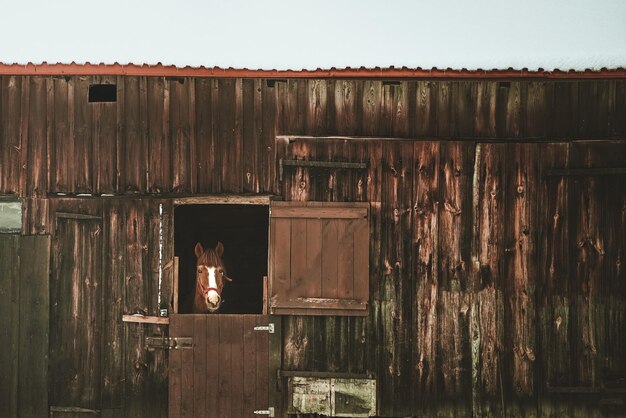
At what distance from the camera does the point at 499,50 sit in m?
9.52

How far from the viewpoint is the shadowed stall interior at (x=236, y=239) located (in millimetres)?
13234

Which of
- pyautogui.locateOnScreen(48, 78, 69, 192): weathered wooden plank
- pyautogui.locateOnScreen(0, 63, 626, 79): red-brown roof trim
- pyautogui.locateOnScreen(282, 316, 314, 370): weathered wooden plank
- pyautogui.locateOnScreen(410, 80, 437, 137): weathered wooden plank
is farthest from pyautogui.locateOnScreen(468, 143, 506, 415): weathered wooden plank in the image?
pyautogui.locateOnScreen(48, 78, 69, 192): weathered wooden plank

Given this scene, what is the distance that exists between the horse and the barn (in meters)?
0.66

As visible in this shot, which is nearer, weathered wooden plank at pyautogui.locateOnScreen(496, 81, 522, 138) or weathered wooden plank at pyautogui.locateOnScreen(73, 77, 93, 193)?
weathered wooden plank at pyautogui.locateOnScreen(496, 81, 522, 138)

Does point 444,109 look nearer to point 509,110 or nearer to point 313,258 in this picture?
point 509,110

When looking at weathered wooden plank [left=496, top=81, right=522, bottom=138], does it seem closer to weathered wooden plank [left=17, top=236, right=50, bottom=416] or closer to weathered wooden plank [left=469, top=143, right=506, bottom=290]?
weathered wooden plank [left=469, top=143, right=506, bottom=290]

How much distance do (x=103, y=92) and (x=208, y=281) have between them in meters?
2.69

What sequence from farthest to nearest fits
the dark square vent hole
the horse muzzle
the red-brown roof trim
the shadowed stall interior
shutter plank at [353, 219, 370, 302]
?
the shadowed stall interior, the horse muzzle, the dark square vent hole, shutter plank at [353, 219, 370, 302], the red-brown roof trim

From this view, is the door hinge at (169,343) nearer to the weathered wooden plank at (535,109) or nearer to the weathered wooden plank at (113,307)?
the weathered wooden plank at (113,307)

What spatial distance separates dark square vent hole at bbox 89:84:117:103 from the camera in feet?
27.4

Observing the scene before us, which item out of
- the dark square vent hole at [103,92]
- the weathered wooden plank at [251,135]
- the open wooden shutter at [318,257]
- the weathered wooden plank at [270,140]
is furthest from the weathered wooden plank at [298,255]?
the dark square vent hole at [103,92]

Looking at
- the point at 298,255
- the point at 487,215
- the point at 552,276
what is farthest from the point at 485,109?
the point at 298,255

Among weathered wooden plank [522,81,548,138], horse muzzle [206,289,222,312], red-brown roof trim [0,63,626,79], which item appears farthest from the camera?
horse muzzle [206,289,222,312]

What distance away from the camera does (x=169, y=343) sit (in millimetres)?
8102
